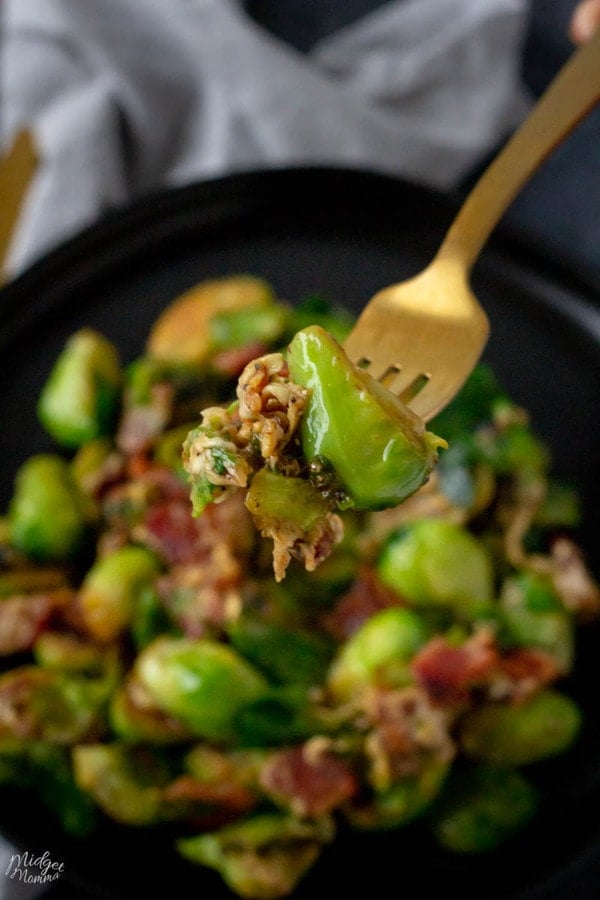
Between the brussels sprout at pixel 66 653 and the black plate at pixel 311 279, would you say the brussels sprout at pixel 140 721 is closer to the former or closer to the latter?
the brussels sprout at pixel 66 653

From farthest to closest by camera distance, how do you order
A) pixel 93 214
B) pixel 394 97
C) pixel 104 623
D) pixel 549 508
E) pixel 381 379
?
pixel 394 97
pixel 93 214
pixel 549 508
pixel 104 623
pixel 381 379

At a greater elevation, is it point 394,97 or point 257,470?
point 257,470

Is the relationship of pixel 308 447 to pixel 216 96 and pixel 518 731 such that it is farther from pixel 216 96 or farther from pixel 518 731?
pixel 216 96

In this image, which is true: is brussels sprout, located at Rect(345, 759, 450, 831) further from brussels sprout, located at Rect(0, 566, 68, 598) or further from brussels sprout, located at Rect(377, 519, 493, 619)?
brussels sprout, located at Rect(0, 566, 68, 598)

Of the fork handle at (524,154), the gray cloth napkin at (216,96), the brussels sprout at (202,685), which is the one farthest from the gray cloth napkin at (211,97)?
the brussels sprout at (202,685)

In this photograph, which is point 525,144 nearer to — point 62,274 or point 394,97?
point 62,274

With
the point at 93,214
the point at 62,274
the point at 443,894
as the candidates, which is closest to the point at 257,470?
the point at 443,894
